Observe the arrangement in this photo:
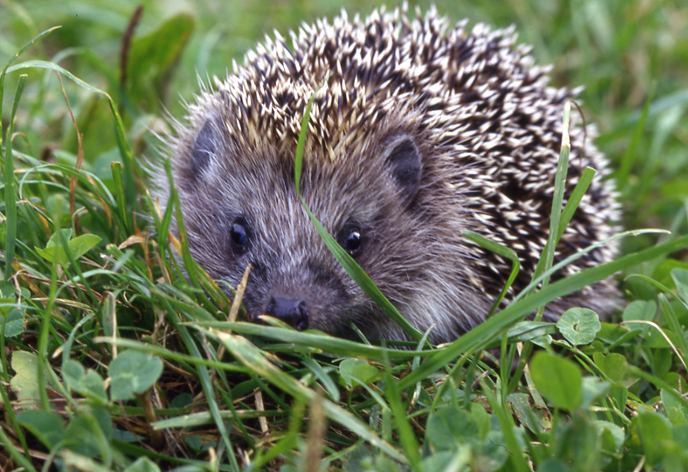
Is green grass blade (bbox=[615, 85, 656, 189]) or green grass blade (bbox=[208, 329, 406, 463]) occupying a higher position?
green grass blade (bbox=[615, 85, 656, 189])

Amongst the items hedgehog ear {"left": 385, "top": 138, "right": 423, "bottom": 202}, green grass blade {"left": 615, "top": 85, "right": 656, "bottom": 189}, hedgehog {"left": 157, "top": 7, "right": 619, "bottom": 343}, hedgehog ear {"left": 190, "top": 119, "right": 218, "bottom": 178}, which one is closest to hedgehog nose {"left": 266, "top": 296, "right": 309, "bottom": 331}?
hedgehog {"left": 157, "top": 7, "right": 619, "bottom": 343}

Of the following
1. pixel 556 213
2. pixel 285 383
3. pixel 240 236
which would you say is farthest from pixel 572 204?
pixel 240 236

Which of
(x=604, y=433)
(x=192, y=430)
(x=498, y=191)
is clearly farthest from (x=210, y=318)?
(x=498, y=191)

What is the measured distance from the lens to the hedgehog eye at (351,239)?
301 cm

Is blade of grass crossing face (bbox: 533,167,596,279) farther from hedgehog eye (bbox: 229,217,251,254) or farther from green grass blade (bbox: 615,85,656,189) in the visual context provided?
green grass blade (bbox: 615,85,656,189)

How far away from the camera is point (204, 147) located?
3.38m

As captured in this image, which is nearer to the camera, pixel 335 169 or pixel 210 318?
pixel 210 318

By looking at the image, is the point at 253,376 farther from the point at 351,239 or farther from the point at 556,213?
the point at 556,213

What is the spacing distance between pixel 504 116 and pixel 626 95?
3.05m

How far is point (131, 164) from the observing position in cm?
357

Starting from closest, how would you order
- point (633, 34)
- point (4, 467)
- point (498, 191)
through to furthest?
point (4, 467) → point (498, 191) → point (633, 34)

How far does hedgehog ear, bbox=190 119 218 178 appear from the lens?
3.33m

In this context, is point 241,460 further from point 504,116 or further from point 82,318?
point 504,116

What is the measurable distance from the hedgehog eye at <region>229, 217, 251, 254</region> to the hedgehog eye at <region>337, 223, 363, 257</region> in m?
0.44
